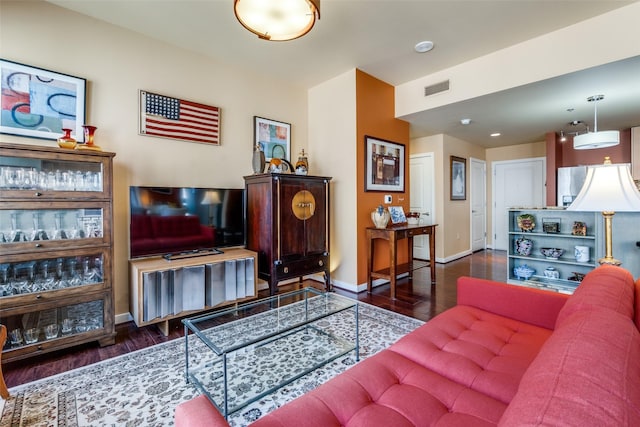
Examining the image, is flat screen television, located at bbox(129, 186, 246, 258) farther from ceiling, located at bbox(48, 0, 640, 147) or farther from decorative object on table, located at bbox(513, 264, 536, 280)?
decorative object on table, located at bbox(513, 264, 536, 280)

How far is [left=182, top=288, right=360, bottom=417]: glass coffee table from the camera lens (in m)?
1.80

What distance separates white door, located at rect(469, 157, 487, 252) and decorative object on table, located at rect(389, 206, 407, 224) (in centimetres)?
303

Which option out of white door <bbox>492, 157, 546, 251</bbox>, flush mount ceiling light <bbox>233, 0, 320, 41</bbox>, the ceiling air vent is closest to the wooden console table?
the ceiling air vent

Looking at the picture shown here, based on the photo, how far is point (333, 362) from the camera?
2.14 m

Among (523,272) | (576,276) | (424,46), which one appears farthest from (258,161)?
(576,276)

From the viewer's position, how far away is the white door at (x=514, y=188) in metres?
6.39

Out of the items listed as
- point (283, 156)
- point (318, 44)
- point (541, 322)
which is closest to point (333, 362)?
point (541, 322)

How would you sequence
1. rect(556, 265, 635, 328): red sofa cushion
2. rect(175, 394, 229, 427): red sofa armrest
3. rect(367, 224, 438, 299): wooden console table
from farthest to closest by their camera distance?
rect(367, 224, 438, 299): wooden console table < rect(556, 265, 635, 328): red sofa cushion < rect(175, 394, 229, 427): red sofa armrest

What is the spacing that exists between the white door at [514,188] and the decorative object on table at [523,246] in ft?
9.88

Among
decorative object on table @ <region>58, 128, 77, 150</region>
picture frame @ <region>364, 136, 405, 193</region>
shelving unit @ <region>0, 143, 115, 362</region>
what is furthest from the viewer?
picture frame @ <region>364, 136, 405, 193</region>

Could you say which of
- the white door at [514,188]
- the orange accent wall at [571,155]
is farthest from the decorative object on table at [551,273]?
A: the white door at [514,188]

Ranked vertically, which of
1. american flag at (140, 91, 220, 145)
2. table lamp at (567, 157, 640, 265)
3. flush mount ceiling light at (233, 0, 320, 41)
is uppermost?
flush mount ceiling light at (233, 0, 320, 41)

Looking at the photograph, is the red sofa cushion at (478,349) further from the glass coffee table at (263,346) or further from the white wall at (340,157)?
the white wall at (340,157)

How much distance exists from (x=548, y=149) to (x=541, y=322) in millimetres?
5260
